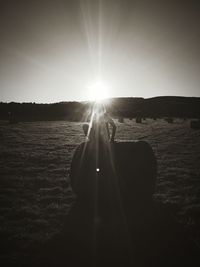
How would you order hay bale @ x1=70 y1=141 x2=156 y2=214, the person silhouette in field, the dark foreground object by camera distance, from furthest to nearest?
the person silhouette in field < hay bale @ x1=70 y1=141 x2=156 y2=214 < the dark foreground object

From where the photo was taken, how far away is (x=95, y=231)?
522cm

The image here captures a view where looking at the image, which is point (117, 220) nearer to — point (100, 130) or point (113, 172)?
point (113, 172)

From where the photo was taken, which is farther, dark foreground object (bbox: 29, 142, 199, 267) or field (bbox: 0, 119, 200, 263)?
field (bbox: 0, 119, 200, 263)

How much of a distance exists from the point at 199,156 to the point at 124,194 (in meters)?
7.83

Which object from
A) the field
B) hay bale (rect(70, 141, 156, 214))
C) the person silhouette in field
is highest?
the person silhouette in field

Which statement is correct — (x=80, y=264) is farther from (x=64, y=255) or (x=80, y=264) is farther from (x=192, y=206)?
(x=192, y=206)

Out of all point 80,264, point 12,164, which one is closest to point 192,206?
point 80,264

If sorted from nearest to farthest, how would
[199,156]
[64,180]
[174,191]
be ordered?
[174,191]
[64,180]
[199,156]

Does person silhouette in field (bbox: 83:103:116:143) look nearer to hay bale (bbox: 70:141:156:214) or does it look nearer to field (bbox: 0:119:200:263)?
hay bale (bbox: 70:141:156:214)

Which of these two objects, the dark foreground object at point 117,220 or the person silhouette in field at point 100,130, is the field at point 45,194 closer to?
the dark foreground object at point 117,220

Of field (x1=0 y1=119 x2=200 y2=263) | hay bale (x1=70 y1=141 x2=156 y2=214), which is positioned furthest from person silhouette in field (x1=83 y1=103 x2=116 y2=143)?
field (x1=0 y1=119 x2=200 y2=263)

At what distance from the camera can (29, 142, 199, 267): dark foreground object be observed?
4293 millimetres

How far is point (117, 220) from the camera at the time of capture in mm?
→ 5652

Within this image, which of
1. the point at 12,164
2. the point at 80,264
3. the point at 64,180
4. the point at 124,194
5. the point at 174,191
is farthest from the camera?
the point at 12,164
